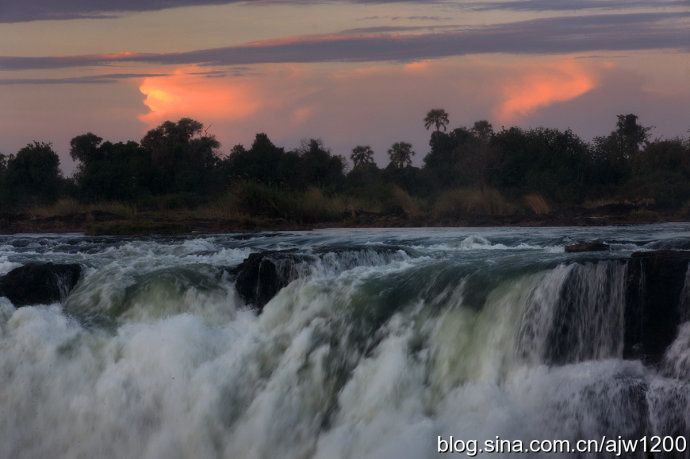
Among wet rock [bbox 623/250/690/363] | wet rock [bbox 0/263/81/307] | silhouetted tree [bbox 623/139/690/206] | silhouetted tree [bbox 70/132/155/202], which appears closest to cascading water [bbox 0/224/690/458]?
wet rock [bbox 623/250/690/363]

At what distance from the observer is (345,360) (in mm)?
10758

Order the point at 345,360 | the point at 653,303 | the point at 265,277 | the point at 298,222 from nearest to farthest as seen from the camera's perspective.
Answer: the point at 653,303 → the point at 345,360 → the point at 265,277 → the point at 298,222

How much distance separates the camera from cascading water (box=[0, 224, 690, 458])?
8984mm

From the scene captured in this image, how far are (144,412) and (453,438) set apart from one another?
13.9 feet

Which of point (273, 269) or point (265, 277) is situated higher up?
point (273, 269)

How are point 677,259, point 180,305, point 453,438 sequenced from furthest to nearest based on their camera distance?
point 180,305 < point 677,259 < point 453,438

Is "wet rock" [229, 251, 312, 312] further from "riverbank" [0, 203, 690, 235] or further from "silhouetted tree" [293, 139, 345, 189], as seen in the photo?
"silhouetted tree" [293, 139, 345, 189]

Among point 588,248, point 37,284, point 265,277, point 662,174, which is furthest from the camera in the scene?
point 662,174

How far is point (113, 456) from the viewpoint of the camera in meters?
10.7

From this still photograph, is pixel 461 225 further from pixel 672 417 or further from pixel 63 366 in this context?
pixel 672 417

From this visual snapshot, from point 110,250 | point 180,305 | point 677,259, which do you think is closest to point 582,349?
point 677,259

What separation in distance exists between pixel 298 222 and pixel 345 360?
A: 22.1 metres

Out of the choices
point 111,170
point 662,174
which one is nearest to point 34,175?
point 111,170

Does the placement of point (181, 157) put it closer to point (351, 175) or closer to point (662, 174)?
point (351, 175)
